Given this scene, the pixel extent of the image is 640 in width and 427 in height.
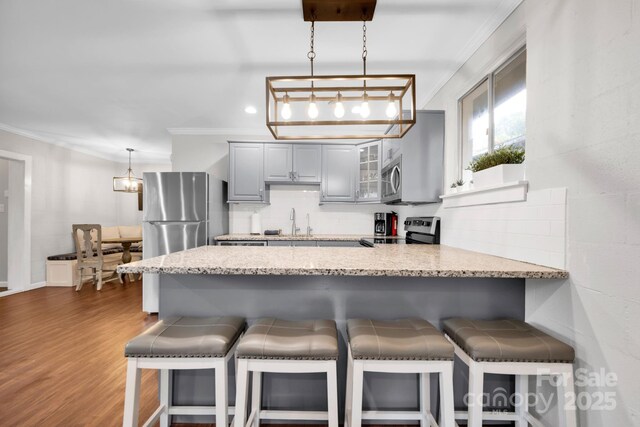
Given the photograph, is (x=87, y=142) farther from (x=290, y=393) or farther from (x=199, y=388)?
(x=290, y=393)

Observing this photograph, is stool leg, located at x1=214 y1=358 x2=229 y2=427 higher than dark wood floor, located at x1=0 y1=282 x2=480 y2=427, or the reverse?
stool leg, located at x1=214 y1=358 x2=229 y2=427

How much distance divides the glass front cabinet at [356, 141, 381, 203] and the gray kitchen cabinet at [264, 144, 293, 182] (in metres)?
1.02

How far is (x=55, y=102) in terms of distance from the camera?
137 inches

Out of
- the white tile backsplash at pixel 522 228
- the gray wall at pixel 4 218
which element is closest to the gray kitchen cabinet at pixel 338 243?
the white tile backsplash at pixel 522 228

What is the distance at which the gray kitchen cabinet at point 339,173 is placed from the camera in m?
4.28

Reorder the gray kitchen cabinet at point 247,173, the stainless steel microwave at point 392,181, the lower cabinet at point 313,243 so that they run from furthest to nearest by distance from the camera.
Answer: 1. the gray kitchen cabinet at point 247,173
2. the lower cabinet at point 313,243
3. the stainless steel microwave at point 392,181

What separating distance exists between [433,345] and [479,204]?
126 centimetres

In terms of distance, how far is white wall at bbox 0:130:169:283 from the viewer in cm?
477

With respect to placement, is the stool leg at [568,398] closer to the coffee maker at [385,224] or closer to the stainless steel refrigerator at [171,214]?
the coffee maker at [385,224]

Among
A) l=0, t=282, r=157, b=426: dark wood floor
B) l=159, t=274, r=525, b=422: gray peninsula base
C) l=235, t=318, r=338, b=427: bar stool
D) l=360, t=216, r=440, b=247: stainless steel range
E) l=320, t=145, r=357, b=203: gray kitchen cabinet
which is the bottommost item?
l=0, t=282, r=157, b=426: dark wood floor

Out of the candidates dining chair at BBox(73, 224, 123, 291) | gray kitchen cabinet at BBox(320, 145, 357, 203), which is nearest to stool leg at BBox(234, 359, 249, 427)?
gray kitchen cabinet at BBox(320, 145, 357, 203)

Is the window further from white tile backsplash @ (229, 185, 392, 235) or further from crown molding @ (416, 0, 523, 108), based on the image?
white tile backsplash @ (229, 185, 392, 235)

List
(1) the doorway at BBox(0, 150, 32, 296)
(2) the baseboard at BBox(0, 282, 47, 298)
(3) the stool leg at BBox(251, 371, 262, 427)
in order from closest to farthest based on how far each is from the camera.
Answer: (3) the stool leg at BBox(251, 371, 262, 427), (2) the baseboard at BBox(0, 282, 47, 298), (1) the doorway at BBox(0, 150, 32, 296)

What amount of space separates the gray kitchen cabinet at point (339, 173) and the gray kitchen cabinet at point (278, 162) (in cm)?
50
